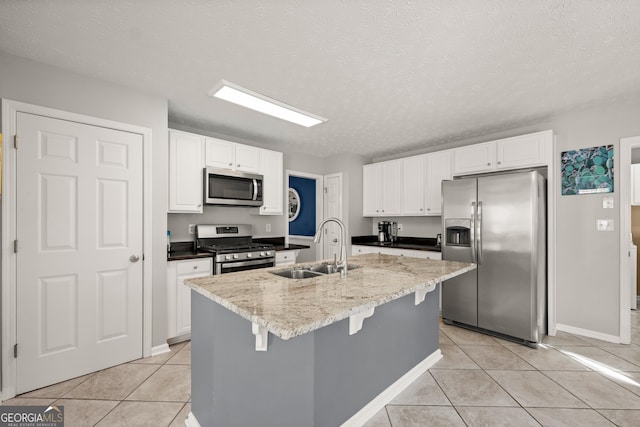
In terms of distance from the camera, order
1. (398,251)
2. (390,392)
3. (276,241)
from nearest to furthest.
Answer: (390,392) → (398,251) → (276,241)

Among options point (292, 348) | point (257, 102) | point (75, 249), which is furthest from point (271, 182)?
point (292, 348)

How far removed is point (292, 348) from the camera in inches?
54.7

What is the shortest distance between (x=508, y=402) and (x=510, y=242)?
1.57m

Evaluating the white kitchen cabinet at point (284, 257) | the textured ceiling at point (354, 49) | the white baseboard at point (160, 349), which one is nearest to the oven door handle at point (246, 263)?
the white kitchen cabinet at point (284, 257)

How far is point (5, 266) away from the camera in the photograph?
201 centimetres

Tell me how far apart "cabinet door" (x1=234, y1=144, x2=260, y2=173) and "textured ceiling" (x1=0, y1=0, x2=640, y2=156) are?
0.70m

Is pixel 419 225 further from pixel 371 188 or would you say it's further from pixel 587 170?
pixel 587 170

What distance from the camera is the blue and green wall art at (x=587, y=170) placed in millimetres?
2947

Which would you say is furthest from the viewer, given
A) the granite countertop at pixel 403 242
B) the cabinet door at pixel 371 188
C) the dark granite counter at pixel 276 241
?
the cabinet door at pixel 371 188

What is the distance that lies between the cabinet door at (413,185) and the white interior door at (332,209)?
1.08 meters

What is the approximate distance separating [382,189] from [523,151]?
2002mm

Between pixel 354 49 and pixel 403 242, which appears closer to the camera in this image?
pixel 354 49

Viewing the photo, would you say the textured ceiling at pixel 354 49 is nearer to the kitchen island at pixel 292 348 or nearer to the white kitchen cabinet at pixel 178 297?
the kitchen island at pixel 292 348

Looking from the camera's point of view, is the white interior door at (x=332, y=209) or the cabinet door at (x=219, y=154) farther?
the white interior door at (x=332, y=209)
